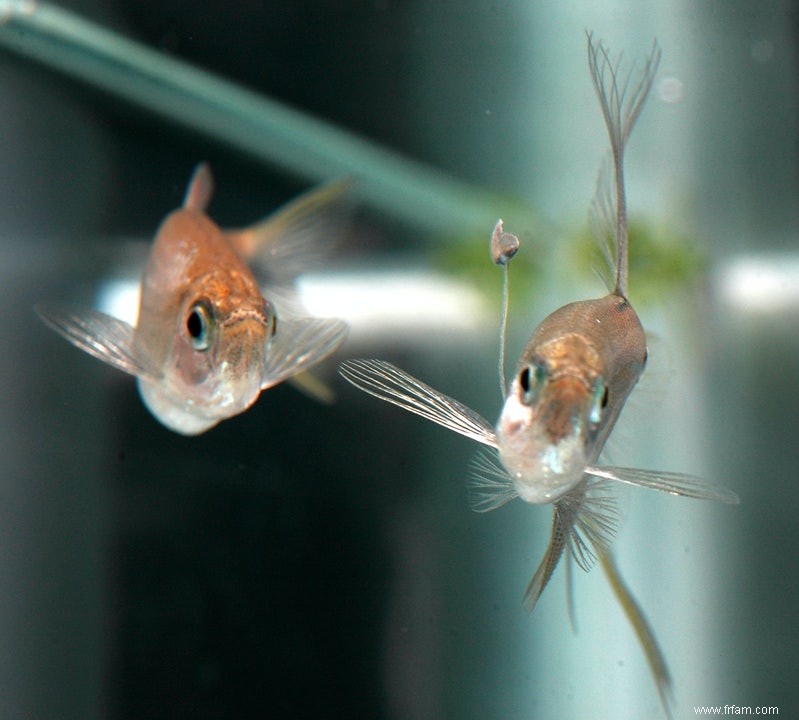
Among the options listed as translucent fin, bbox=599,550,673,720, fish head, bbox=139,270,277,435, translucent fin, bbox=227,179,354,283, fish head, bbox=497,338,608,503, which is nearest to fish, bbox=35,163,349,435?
fish head, bbox=139,270,277,435

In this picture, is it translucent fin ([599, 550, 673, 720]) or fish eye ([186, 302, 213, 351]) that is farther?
translucent fin ([599, 550, 673, 720])

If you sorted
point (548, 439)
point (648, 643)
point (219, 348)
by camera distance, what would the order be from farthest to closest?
point (648, 643) < point (219, 348) < point (548, 439)

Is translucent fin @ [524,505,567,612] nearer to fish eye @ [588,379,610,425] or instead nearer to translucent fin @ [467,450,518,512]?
translucent fin @ [467,450,518,512]

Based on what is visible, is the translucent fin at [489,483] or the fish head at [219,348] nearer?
the translucent fin at [489,483]

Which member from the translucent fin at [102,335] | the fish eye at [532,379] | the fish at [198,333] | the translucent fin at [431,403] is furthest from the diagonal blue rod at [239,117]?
the fish eye at [532,379]

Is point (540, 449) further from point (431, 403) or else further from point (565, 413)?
point (431, 403)

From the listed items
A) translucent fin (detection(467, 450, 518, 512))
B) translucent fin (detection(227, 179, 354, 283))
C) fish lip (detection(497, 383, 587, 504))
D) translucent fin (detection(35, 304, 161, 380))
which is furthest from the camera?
translucent fin (detection(227, 179, 354, 283))

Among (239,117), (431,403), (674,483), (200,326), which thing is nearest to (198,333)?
(200,326)

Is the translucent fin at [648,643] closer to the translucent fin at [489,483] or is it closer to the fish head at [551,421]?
the translucent fin at [489,483]
